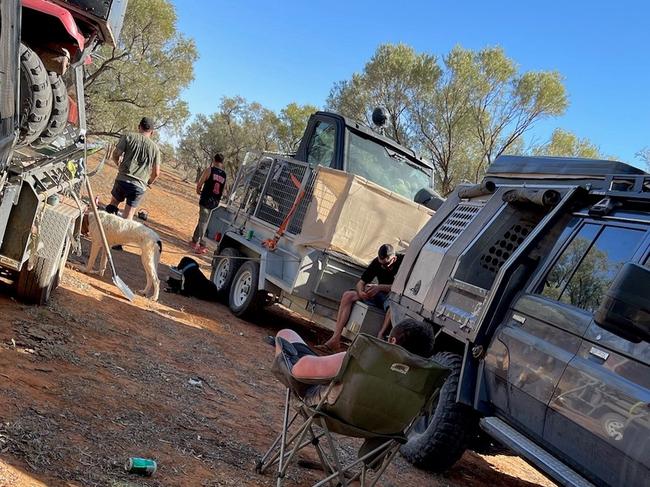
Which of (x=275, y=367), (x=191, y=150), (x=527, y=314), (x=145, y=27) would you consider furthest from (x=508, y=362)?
(x=191, y=150)

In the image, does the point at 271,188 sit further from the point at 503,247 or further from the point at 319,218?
the point at 503,247

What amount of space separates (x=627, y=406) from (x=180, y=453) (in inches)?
90.2

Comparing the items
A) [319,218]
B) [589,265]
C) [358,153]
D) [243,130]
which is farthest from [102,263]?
[243,130]

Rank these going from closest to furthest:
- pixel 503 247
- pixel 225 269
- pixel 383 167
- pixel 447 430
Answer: pixel 447 430 → pixel 503 247 → pixel 383 167 → pixel 225 269

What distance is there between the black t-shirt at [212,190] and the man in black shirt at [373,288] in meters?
5.19

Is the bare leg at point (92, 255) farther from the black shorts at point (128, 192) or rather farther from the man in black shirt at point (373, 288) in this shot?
the man in black shirt at point (373, 288)

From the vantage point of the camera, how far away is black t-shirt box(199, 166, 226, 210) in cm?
1169

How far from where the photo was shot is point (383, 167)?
28.2 feet

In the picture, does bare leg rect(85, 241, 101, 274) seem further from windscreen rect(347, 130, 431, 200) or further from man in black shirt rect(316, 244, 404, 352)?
windscreen rect(347, 130, 431, 200)

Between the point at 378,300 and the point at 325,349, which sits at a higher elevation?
the point at 378,300

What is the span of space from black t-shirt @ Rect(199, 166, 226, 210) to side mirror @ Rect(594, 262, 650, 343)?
971cm

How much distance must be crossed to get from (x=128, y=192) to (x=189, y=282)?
5.02 ft

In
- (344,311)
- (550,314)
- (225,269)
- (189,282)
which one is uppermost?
(550,314)

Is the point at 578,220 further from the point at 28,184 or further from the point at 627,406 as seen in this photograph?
the point at 28,184
